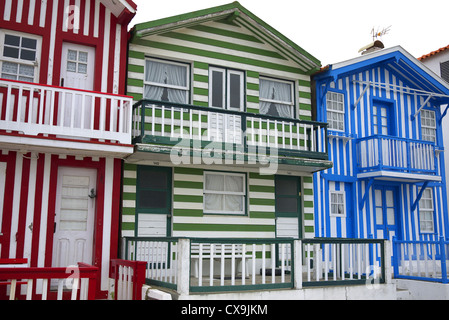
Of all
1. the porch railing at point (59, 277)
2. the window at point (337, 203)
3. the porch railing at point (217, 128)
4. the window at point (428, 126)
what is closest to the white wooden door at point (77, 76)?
the porch railing at point (217, 128)

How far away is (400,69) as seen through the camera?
16.9 m

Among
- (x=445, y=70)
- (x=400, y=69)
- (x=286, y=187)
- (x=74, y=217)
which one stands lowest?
(x=74, y=217)

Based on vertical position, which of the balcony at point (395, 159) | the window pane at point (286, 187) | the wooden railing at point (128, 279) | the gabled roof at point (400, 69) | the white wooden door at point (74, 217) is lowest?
the wooden railing at point (128, 279)

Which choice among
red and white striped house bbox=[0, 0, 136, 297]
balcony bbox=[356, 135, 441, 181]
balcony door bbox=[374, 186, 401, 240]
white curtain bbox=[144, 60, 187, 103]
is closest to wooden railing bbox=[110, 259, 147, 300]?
red and white striped house bbox=[0, 0, 136, 297]

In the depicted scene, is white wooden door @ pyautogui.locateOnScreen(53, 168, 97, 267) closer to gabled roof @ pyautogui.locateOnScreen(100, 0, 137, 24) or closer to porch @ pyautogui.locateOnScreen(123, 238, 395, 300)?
porch @ pyautogui.locateOnScreen(123, 238, 395, 300)

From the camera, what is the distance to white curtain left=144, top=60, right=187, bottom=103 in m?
12.9

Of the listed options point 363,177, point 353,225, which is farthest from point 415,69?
point 353,225

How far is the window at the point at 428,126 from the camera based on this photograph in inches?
682

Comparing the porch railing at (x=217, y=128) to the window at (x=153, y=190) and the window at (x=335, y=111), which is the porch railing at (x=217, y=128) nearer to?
the window at (x=153, y=190)

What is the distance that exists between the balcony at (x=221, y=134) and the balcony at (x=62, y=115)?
523mm

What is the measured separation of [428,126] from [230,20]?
814 cm

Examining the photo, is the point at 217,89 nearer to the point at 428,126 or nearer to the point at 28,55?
Result: the point at 28,55

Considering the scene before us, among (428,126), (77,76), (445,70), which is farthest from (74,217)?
(445,70)

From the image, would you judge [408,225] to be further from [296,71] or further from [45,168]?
[45,168]
